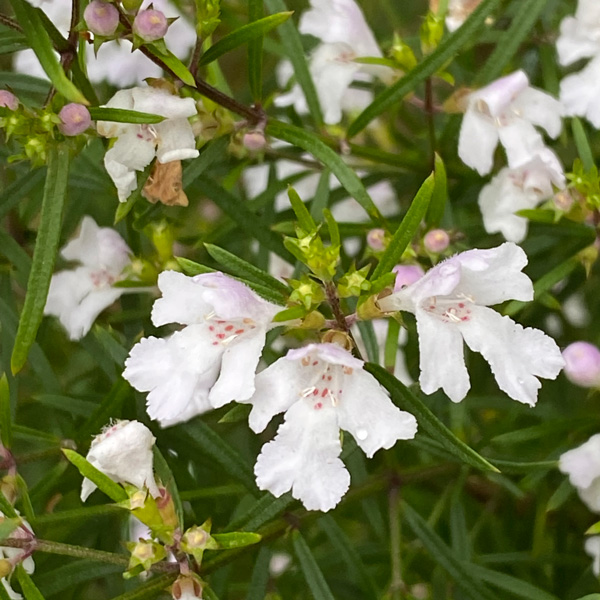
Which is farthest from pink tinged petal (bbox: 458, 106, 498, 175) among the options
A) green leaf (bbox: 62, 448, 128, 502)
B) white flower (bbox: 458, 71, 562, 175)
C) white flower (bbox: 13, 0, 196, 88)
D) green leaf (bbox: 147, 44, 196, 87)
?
green leaf (bbox: 62, 448, 128, 502)

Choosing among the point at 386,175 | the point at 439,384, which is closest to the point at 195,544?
the point at 439,384

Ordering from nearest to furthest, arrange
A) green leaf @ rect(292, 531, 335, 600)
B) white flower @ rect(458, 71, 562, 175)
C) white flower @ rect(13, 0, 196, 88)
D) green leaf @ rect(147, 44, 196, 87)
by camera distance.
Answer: green leaf @ rect(147, 44, 196, 87)
green leaf @ rect(292, 531, 335, 600)
white flower @ rect(458, 71, 562, 175)
white flower @ rect(13, 0, 196, 88)

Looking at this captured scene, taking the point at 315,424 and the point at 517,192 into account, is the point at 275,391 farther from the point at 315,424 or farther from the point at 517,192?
the point at 517,192

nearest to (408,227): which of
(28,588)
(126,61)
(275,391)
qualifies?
(275,391)

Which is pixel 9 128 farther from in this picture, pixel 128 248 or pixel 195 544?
pixel 195 544

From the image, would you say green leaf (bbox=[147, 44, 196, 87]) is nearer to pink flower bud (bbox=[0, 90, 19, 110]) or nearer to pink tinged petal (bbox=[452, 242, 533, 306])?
pink flower bud (bbox=[0, 90, 19, 110])
